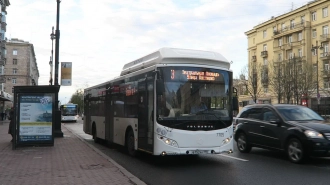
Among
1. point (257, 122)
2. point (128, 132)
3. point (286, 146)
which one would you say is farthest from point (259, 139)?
point (128, 132)

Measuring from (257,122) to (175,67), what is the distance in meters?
3.94

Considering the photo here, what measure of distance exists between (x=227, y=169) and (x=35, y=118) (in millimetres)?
8232

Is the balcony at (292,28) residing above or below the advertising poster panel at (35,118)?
above

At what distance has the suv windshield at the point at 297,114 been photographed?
10977 mm

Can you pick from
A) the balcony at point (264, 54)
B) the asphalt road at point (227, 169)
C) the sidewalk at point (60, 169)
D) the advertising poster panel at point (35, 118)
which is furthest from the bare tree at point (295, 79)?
the sidewalk at point (60, 169)

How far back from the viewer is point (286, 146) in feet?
34.9

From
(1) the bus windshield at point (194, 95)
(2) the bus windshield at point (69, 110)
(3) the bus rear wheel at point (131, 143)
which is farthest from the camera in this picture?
(2) the bus windshield at point (69, 110)

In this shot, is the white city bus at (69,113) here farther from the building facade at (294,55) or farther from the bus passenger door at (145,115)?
the bus passenger door at (145,115)

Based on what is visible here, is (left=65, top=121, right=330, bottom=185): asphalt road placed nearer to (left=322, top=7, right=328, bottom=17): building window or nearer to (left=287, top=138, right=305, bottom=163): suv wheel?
(left=287, top=138, right=305, bottom=163): suv wheel

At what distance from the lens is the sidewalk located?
25.1 ft

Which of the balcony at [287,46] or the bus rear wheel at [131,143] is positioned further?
the balcony at [287,46]

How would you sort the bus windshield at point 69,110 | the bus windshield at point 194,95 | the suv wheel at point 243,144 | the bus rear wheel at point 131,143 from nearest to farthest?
1. the bus windshield at point 194,95
2. the bus rear wheel at point 131,143
3. the suv wheel at point 243,144
4. the bus windshield at point 69,110

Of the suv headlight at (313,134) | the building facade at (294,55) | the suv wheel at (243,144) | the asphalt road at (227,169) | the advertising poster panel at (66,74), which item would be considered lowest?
the asphalt road at (227,169)

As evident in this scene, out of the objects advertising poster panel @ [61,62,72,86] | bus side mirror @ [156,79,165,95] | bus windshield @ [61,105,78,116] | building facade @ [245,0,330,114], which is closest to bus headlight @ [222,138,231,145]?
bus side mirror @ [156,79,165,95]
